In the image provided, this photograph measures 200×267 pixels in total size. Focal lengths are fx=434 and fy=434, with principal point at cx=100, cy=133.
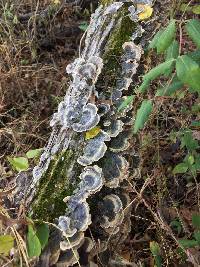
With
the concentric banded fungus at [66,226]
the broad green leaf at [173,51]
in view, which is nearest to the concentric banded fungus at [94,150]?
the concentric banded fungus at [66,226]

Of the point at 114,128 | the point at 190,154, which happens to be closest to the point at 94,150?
the point at 114,128

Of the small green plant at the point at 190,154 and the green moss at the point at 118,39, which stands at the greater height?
the green moss at the point at 118,39

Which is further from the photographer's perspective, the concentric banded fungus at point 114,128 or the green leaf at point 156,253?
the concentric banded fungus at point 114,128

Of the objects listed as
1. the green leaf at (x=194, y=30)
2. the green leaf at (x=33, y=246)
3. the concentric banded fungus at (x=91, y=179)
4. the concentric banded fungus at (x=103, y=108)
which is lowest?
the green leaf at (x=33, y=246)

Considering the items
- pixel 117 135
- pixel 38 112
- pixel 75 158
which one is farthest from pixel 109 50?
pixel 38 112

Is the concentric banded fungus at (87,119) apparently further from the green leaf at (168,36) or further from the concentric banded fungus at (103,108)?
the green leaf at (168,36)

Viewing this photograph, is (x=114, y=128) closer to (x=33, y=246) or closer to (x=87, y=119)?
(x=87, y=119)

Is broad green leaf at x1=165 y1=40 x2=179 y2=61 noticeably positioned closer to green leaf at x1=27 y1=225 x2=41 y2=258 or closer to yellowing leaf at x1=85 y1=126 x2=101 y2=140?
yellowing leaf at x1=85 y1=126 x2=101 y2=140
